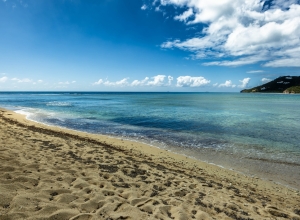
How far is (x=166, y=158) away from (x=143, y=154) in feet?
5.60

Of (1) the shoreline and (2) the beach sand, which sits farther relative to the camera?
(1) the shoreline

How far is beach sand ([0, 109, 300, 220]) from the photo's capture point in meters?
5.32

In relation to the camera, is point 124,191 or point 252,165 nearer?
point 124,191

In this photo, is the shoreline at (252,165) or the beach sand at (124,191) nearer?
the beach sand at (124,191)

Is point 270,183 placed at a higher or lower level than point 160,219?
lower

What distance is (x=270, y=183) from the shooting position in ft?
32.7

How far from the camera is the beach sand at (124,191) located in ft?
17.5

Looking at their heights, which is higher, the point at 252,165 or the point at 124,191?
the point at 124,191

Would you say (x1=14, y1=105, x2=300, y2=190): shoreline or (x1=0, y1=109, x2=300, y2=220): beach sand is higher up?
(x1=0, y1=109, x2=300, y2=220): beach sand

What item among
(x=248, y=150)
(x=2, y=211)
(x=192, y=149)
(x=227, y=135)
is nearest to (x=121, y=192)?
(x=2, y=211)

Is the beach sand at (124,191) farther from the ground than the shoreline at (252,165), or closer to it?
farther from the ground

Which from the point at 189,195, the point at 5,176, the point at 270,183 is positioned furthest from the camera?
the point at 270,183

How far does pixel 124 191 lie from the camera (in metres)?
6.89

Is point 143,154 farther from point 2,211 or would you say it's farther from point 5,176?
point 2,211
